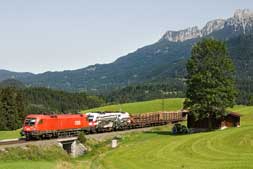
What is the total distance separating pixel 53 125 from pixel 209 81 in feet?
85.7

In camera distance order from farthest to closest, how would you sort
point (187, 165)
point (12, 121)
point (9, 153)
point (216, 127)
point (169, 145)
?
point (12, 121) < point (216, 127) < point (169, 145) < point (9, 153) < point (187, 165)

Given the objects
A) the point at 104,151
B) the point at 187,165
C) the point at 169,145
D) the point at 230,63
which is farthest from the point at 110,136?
the point at 187,165

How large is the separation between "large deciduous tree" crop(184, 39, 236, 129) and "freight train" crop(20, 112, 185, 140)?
606 inches

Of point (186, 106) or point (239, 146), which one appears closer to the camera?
point (239, 146)

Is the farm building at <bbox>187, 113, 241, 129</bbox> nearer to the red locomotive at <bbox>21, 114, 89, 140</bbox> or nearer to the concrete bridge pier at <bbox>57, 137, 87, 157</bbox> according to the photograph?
the red locomotive at <bbox>21, 114, 89, 140</bbox>

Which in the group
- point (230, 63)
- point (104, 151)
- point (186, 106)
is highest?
point (230, 63)

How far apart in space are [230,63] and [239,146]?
26323mm

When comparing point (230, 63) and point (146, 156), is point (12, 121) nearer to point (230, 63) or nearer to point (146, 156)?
point (230, 63)

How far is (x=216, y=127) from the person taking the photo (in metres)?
87.1

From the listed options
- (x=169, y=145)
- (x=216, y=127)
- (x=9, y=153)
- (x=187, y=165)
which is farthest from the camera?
(x=216, y=127)

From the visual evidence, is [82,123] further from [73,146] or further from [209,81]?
[209,81]

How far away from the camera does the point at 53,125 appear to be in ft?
233

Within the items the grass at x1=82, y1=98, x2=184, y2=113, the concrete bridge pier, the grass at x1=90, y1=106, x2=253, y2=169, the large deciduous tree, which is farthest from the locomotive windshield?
the grass at x1=82, y1=98, x2=184, y2=113

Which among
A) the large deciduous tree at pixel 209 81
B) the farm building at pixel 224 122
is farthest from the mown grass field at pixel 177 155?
the farm building at pixel 224 122
